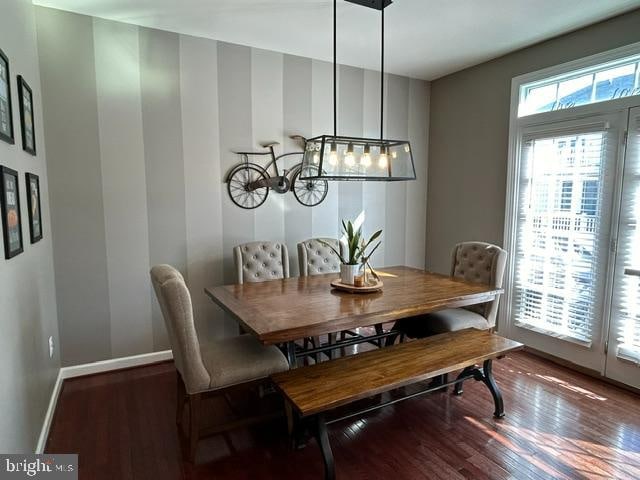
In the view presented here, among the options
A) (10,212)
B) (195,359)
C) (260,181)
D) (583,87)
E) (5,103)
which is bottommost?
(195,359)

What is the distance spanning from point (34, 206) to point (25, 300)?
667 mm

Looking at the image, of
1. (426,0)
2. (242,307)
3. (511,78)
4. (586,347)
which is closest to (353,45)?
(426,0)

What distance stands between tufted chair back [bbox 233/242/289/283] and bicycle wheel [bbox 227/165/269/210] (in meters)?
0.50

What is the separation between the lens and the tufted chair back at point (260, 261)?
331cm

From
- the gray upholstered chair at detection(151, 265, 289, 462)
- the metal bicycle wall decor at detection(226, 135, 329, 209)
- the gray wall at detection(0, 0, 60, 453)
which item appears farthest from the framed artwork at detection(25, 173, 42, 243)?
the metal bicycle wall decor at detection(226, 135, 329, 209)

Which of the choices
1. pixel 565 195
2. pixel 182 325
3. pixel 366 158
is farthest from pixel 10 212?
pixel 565 195

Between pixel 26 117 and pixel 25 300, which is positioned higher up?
pixel 26 117

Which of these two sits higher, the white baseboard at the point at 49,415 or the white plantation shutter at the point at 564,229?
the white plantation shutter at the point at 564,229

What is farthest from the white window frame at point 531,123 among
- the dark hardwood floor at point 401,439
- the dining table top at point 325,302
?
the dining table top at point 325,302

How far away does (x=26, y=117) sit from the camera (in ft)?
7.34

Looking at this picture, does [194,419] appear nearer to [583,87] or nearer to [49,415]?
[49,415]

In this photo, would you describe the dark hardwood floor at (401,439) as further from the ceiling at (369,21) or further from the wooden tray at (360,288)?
the ceiling at (369,21)

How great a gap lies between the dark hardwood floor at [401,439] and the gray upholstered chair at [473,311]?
0.50m

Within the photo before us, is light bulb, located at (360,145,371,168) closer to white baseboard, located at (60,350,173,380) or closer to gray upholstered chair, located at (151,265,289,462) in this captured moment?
gray upholstered chair, located at (151,265,289,462)
